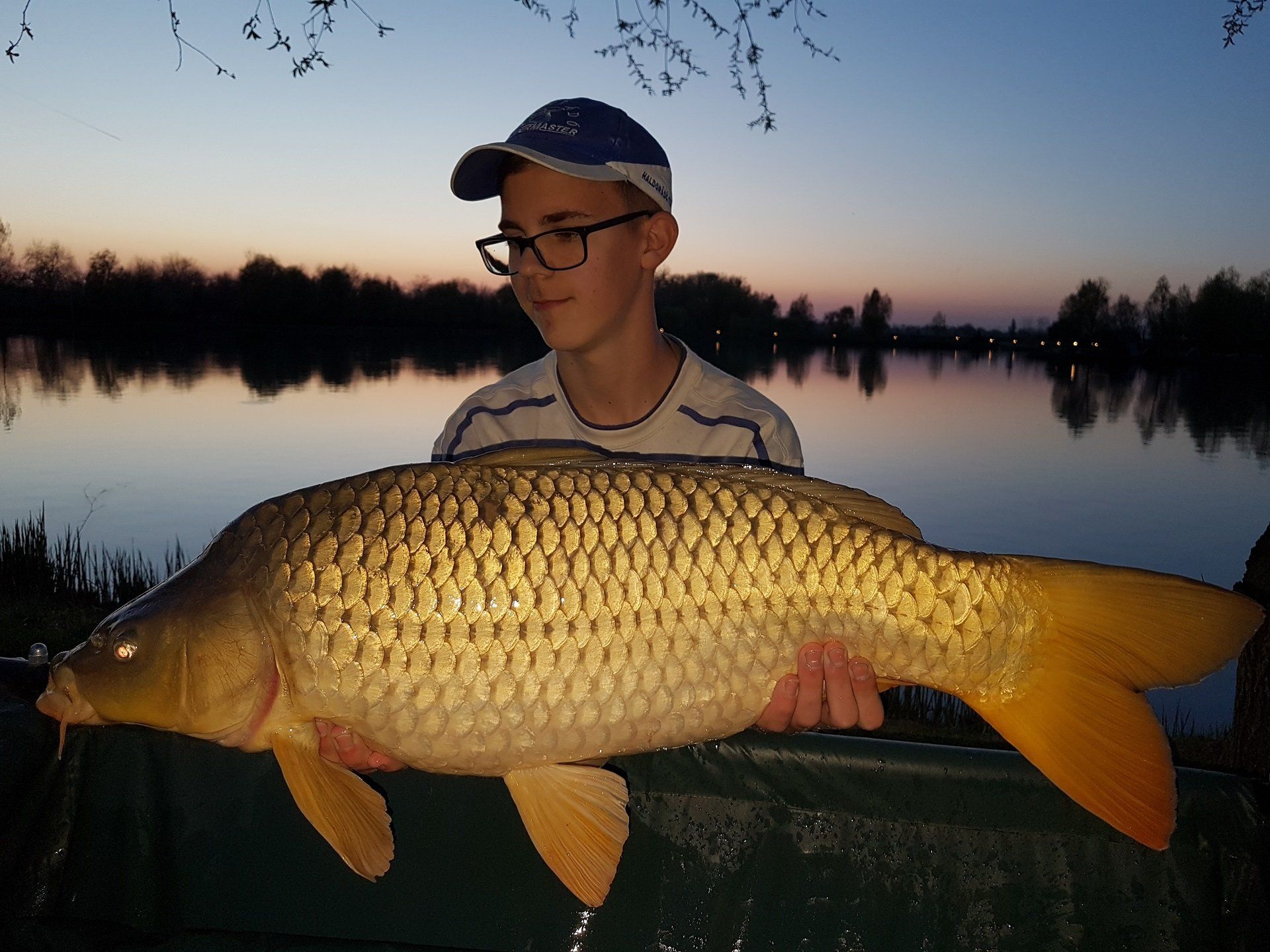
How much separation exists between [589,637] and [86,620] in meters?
3.43

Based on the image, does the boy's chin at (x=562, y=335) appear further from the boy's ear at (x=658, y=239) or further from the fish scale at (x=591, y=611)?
the fish scale at (x=591, y=611)

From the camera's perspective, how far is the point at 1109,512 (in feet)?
30.4

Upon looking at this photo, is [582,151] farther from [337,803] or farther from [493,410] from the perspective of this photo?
[337,803]

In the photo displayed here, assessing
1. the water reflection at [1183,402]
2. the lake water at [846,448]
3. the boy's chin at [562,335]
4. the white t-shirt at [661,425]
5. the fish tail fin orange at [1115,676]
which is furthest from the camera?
the water reflection at [1183,402]

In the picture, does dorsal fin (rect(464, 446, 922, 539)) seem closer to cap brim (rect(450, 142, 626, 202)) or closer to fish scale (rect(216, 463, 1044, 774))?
fish scale (rect(216, 463, 1044, 774))

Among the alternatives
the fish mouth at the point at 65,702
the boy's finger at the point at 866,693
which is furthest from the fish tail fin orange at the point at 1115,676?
the fish mouth at the point at 65,702

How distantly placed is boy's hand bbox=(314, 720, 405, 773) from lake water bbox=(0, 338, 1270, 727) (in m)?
4.19

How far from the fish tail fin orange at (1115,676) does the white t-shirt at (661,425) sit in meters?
0.74

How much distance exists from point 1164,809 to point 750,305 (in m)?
39.4

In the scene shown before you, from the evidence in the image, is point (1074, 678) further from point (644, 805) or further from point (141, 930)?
point (141, 930)

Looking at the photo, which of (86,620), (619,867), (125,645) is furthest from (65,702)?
(86,620)

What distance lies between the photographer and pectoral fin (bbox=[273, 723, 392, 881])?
1.10 meters

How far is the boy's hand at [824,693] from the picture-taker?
1109 mm

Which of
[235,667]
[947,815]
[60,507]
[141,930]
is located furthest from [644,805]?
[60,507]
